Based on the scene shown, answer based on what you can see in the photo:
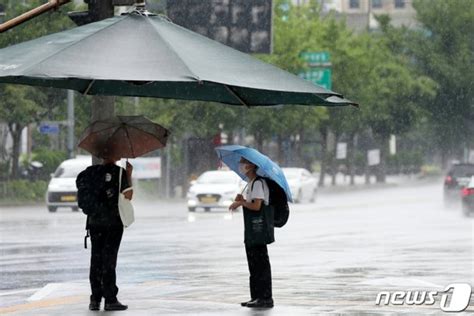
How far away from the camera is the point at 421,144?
400ft

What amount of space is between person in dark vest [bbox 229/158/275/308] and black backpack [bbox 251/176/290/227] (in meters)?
0.10

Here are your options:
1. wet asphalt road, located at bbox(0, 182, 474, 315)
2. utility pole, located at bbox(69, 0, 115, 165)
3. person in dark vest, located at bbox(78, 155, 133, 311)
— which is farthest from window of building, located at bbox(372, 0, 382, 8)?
person in dark vest, located at bbox(78, 155, 133, 311)

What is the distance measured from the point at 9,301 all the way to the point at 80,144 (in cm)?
275

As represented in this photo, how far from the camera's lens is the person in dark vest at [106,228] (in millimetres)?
13359

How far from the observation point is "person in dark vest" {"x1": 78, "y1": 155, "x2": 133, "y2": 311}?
1336 cm

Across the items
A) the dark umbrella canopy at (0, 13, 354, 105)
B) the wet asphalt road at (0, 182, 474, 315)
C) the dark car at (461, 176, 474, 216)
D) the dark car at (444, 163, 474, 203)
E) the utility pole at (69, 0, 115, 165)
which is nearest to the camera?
the dark umbrella canopy at (0, 13, 354, 105)

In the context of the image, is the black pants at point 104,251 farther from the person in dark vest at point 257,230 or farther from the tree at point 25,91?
the tree at point 25,91

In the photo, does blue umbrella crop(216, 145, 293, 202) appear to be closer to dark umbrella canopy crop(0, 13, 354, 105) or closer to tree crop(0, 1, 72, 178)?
dark umbrella canopy crop(0, 13, 354, 105)

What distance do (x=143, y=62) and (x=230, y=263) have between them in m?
9.69

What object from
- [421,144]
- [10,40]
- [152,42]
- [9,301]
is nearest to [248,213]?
[152,42]

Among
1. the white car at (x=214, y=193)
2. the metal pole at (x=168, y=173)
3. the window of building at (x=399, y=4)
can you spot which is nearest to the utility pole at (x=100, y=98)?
the white car at (x=214, y=193)

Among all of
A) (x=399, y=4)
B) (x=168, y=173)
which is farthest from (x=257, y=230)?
(x=399, y=4)

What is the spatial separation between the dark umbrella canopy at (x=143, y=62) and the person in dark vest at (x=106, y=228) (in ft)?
3.06

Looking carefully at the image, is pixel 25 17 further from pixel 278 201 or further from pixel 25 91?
pixel 25 91
